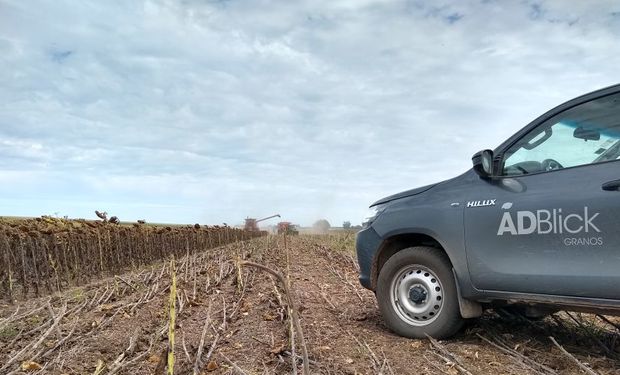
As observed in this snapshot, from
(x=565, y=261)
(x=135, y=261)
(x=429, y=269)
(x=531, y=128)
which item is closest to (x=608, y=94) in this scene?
(x=531, y=128)

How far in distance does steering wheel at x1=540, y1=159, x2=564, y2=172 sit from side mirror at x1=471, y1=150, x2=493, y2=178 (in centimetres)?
43

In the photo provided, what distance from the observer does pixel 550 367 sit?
4.20 m

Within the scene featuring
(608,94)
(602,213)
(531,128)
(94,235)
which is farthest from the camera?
(94,235)

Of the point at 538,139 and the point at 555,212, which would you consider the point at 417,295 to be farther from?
the point at 538,139

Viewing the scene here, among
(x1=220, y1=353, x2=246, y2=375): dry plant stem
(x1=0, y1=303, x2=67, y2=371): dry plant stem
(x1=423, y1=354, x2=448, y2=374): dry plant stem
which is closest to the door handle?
(x1=423, y1=354, x2=448, y2=374): dry plant stem

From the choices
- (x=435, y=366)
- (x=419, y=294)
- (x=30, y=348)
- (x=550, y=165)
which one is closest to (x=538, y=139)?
(x=550, y=165)

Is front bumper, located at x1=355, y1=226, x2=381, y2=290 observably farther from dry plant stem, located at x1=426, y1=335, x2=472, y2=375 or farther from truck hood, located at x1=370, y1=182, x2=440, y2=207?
dry plant stem, located at x1=426, y1=335, x2=472, y2=375

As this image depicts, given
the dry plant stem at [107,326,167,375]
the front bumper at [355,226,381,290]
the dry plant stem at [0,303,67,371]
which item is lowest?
the dry plant stem at [107,326,167,375]

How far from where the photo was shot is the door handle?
3834 mm

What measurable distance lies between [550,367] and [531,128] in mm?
2012

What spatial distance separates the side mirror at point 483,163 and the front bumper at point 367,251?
1.31 metres

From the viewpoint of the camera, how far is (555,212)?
4141 mm

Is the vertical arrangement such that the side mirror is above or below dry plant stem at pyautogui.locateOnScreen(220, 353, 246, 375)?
above

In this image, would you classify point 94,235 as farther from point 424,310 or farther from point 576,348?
point 576,348
